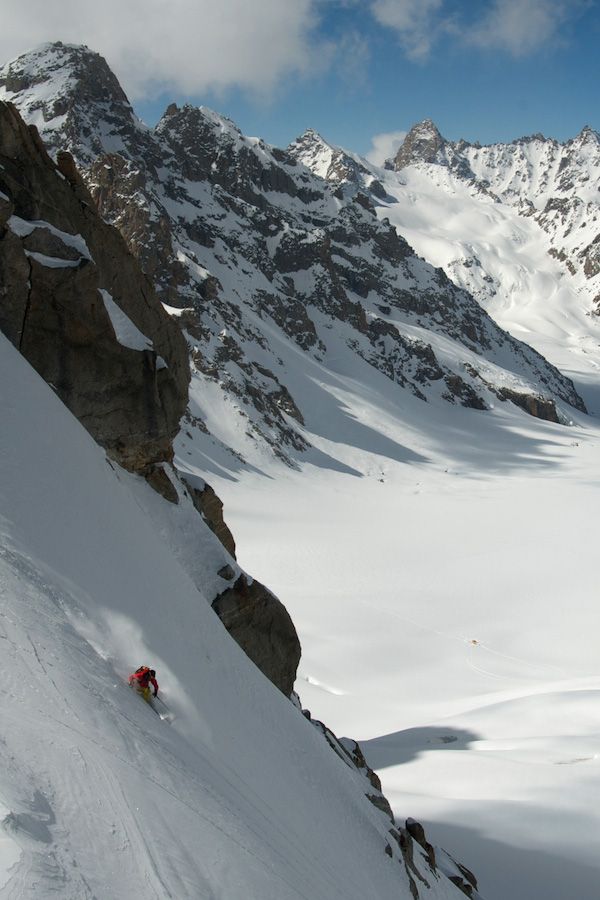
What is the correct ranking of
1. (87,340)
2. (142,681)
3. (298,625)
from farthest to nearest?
(298,625) → (87,340) → (142,681)

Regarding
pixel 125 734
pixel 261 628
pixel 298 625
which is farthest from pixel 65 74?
pixel 125 734

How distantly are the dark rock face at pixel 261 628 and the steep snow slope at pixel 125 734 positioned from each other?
1534 millimetres

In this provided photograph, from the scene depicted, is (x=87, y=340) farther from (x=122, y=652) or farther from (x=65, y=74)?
(x=65, y=74)

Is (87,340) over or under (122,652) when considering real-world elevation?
over

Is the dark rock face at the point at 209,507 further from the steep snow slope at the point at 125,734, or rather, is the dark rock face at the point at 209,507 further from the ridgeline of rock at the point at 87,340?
the steep snow slope at the point at 125,734

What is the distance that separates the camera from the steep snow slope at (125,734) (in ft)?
14.1

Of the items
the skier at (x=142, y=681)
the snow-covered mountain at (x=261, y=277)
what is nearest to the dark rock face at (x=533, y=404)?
the snow-covered mountain at (x=261, y=277)

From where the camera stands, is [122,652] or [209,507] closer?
[122,652]

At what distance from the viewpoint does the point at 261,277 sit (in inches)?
3504

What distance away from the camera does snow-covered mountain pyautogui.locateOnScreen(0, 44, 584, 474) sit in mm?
65750

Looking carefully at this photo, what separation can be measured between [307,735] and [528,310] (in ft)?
639

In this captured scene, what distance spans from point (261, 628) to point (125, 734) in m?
5.48

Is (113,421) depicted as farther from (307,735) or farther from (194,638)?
(307,735)

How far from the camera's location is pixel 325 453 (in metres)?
63.3
